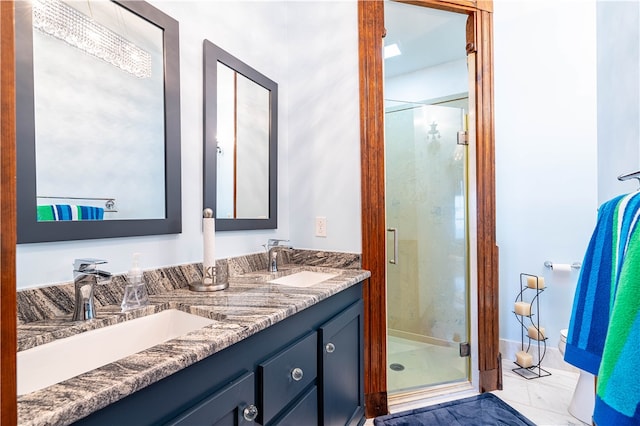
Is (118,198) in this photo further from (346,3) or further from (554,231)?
(554,231)

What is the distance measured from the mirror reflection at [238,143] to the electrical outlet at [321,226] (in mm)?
255

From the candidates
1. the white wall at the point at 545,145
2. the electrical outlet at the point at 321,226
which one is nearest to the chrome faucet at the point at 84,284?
the electrical outlet at the point at 321,226

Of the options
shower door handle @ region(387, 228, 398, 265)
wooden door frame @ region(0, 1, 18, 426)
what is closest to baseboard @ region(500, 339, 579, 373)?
shower door handle @ region(387, 228, 398, 265)

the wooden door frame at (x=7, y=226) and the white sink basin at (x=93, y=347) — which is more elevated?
the wooden door frame at (x=7, y=226)

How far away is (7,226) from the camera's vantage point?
0.33 metres

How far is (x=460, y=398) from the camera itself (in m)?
1.89

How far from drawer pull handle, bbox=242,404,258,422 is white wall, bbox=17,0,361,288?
658mm

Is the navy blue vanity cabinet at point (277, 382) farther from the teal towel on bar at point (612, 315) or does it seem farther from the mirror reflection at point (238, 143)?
the teal towel on bar at point (612, 315)

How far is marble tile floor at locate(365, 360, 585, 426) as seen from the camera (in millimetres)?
1678

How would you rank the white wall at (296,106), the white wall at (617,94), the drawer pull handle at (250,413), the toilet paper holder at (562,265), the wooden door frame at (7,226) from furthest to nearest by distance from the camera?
the toilet paper holder at (562,265) → the white wall at (617,94) → the white wall at (296,106) → the drawer pull handle at (250,413) → the wooden door frame at (7,226)

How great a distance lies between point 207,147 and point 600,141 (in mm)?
2512

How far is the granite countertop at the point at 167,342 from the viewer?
457 millimetres

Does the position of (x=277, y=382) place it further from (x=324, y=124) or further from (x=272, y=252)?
(x=324, y=124)

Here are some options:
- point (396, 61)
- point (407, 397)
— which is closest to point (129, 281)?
point (407, 397)
